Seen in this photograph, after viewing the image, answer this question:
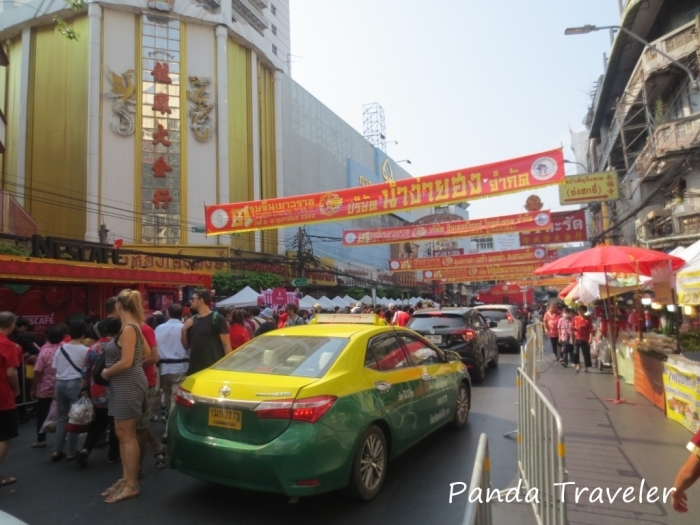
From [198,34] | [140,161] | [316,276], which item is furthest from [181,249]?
[198,34]

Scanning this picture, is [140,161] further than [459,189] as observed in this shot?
Yes

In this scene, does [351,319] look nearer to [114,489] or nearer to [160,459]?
[160,459]

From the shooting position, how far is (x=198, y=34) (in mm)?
31781

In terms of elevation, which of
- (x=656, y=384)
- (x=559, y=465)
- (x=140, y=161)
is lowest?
(x=656, y=384)

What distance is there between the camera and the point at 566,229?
19219 mm

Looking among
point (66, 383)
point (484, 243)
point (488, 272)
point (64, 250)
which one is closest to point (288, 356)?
point (66, 383)

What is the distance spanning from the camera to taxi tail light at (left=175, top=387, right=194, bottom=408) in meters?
4.13

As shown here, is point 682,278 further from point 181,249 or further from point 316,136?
point 316,136

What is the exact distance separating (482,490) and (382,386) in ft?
6.67

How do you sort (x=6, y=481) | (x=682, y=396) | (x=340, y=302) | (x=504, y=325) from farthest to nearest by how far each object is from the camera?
(x=340, y=302) → (x=504, y=325) → (x=682, y=396) → (x=6, y=481)

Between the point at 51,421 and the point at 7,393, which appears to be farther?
the point at 51,421

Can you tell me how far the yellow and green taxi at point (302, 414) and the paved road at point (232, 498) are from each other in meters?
0.28

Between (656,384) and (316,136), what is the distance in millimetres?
39048

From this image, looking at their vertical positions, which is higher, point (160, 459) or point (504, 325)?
point (504, 325)
